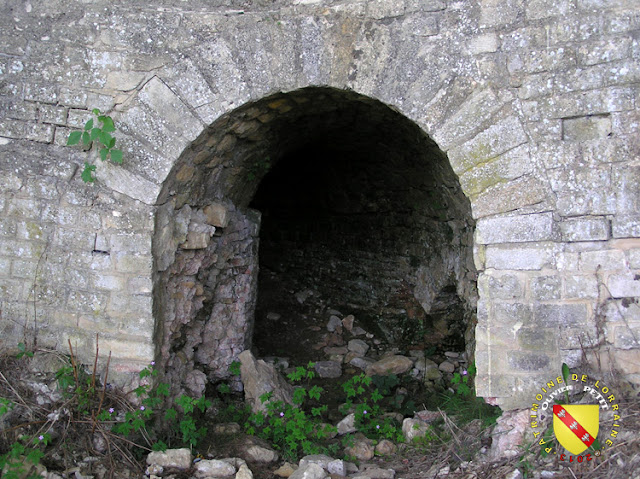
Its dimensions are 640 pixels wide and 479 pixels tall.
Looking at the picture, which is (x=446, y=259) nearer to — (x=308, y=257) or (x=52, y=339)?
(x=308, y=257)

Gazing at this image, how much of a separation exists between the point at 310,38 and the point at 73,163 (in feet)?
5.45

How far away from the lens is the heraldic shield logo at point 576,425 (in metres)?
2.85

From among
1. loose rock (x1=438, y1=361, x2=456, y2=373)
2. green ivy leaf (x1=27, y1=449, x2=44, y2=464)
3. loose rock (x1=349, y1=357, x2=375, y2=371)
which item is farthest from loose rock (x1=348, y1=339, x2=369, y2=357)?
green ivy leaf (x1=27, y1=449, x2=44, y2=464)

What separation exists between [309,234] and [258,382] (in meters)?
3.17

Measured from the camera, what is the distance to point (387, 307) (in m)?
6.06

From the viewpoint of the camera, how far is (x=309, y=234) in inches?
280

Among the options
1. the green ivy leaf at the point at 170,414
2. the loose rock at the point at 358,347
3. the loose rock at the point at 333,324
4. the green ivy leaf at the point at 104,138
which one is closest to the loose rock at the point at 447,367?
the loose rock at the point at 358,347

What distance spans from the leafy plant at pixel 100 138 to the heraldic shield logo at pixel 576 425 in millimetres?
2878

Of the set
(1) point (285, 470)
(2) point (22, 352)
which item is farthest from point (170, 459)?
(2) point (22, 352)

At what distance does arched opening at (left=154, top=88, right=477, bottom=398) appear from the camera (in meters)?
3.75

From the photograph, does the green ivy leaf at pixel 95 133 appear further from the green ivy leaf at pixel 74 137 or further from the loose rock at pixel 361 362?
the loose rock at pixel 361 362

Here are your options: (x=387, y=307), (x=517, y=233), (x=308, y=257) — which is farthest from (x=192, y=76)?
(x=308, y=257)

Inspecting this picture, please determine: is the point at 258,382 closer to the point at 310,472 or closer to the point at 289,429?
the point at 289,429

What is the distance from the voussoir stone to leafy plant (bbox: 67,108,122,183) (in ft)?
9.92
